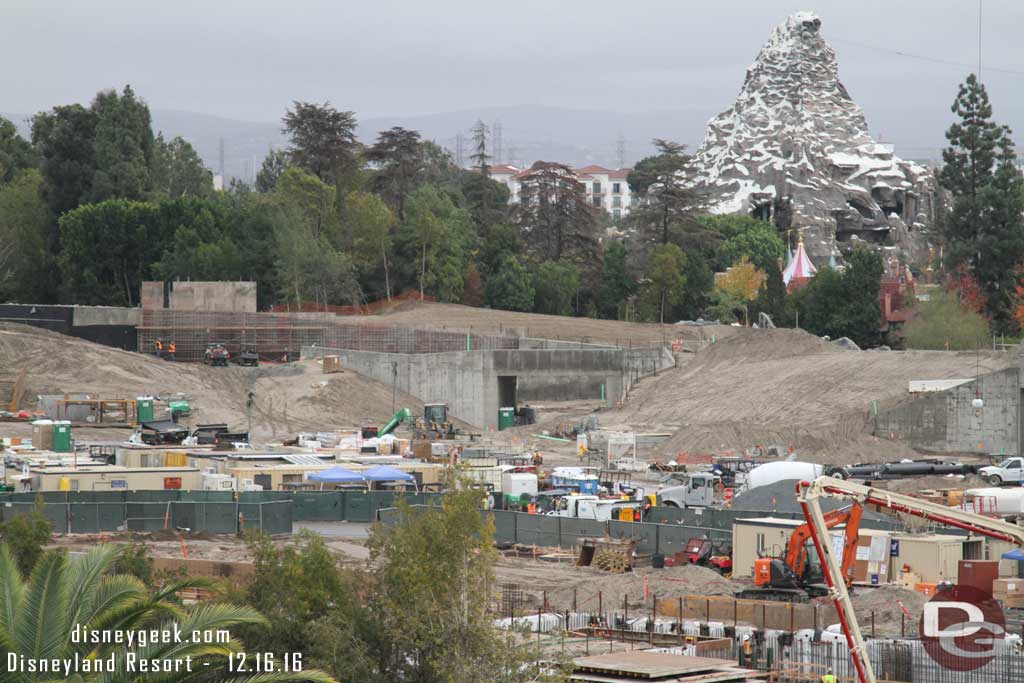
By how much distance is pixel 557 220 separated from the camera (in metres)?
108

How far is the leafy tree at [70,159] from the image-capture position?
4126 inches

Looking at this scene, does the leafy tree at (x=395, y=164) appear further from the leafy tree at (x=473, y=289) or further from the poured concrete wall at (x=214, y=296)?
the poured concrete wall at (x=214, y=296)

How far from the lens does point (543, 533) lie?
42.1 meters

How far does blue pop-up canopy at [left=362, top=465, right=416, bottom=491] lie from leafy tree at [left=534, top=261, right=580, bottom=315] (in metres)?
50.1

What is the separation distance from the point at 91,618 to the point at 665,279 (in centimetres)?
7899

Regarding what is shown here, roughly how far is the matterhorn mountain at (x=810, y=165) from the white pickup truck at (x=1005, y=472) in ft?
291

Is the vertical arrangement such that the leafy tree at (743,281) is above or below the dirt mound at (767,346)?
above

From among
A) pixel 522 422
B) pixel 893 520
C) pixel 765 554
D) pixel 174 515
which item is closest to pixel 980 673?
pixel 765 554

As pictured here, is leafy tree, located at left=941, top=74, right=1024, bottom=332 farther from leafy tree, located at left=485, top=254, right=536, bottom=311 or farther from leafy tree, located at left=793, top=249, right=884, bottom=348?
leafy tree, located at left=485, top=254, right=536, bottom=311

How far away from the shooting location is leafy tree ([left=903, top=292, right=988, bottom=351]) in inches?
3204

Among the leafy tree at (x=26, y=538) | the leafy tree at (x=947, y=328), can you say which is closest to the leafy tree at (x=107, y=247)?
the leafy tree at (x=947, y=328)

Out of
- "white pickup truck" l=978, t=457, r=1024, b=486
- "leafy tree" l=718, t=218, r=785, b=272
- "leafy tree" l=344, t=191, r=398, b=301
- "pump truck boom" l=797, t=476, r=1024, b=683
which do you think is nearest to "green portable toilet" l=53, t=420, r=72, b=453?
"white pickup truck" l=978, t=457, r=1024, b=486

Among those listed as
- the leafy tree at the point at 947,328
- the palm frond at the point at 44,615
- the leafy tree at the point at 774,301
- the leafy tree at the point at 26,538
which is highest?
the leafy tree at the point at 774,301

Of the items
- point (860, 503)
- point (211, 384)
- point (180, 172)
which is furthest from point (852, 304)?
point (180, 172)
